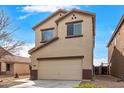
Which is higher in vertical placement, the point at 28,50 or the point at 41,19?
the point at 41,19

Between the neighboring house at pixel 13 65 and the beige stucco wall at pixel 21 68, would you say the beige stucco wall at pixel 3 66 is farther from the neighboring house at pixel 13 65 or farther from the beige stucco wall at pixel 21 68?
the beige stucco wall at pixel 21 68

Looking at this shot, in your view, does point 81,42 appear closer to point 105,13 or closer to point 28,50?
point 105,13

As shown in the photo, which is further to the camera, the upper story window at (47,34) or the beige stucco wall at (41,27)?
the beige stucco wall at (41,27)

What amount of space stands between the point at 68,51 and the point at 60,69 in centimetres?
176

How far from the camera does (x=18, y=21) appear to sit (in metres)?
15.6

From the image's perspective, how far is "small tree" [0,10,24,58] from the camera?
14.6 meters

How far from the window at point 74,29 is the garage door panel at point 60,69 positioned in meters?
2.41

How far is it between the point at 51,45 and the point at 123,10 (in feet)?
23.1

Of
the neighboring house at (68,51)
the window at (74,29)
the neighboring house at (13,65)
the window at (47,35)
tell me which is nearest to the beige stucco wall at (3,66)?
the neighboring house at (13,65)

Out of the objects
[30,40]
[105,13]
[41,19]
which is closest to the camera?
[105,13]

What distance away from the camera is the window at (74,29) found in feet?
51.3

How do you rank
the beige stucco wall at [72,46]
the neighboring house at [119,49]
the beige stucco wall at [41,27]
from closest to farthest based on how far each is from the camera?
1. the beige stucco wall at [72,46]
2. the neighboring house at [119,49]
3. the beige stucco wall at [41,27]
